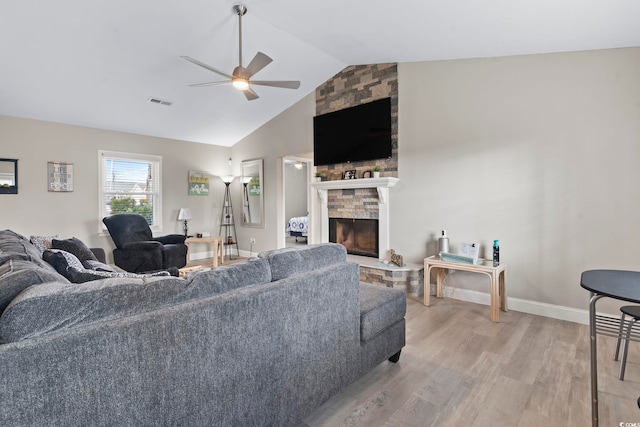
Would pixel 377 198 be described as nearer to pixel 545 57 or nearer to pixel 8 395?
pixel 545 57

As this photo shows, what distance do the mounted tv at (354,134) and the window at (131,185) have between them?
10.0 feet

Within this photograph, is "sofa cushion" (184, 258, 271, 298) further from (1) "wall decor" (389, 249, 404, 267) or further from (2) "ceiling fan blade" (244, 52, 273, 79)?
(1) "wall decor" (389, 249, 404, 267)

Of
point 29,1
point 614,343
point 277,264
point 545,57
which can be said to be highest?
point 29,1

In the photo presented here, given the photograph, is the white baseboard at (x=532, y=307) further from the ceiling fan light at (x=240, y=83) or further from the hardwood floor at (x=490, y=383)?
the ceiling fan light at (x=240, y=83)

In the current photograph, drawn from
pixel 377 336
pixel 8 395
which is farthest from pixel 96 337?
pixel 377 336

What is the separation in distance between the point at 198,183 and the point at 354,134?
3.47 metres

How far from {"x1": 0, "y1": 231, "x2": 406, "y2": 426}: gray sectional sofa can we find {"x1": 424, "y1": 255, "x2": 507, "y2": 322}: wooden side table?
5.99 ft

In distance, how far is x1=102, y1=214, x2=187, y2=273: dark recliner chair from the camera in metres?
4.61

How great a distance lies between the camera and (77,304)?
1.03 metres

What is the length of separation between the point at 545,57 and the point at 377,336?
317 centimetres

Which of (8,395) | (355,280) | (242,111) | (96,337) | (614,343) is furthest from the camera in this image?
(242,111)

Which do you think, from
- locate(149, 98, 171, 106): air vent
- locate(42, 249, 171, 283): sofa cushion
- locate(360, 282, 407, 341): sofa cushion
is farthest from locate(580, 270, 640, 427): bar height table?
locate(149, 98, 171, 106): air vent

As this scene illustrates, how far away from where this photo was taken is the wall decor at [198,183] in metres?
6.30

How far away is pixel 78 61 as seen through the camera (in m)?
3.55
